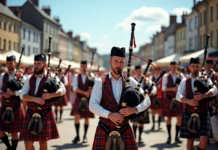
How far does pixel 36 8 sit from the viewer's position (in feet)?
142

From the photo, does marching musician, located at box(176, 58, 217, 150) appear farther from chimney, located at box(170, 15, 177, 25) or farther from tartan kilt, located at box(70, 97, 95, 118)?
chimney, located at box(170, 15, 177, 25)

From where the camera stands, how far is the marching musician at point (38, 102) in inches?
196

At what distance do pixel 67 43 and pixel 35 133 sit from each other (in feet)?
196

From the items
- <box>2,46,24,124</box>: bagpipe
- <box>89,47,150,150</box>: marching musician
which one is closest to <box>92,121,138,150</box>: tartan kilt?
<box>89,47,150,150</box>: marching musician

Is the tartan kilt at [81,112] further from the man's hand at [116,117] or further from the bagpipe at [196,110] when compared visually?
the man's hand at [116,117]

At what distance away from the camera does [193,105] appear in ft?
17.4

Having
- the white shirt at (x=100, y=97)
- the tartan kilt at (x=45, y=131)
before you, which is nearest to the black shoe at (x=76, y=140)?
the tartan kilt at (x=45, y=131)

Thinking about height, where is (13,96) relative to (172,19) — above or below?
below

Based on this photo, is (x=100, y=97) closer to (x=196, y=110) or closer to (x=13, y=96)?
(x=196, y=110)

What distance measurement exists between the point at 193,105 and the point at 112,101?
79.7 inches

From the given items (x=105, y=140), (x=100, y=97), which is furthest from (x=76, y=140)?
(x=100, y=97)

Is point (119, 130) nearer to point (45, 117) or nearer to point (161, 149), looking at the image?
point (45, 117)

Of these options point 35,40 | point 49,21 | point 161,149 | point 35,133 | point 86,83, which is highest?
point 49,21

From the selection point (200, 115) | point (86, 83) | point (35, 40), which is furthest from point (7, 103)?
point (35, 40)
